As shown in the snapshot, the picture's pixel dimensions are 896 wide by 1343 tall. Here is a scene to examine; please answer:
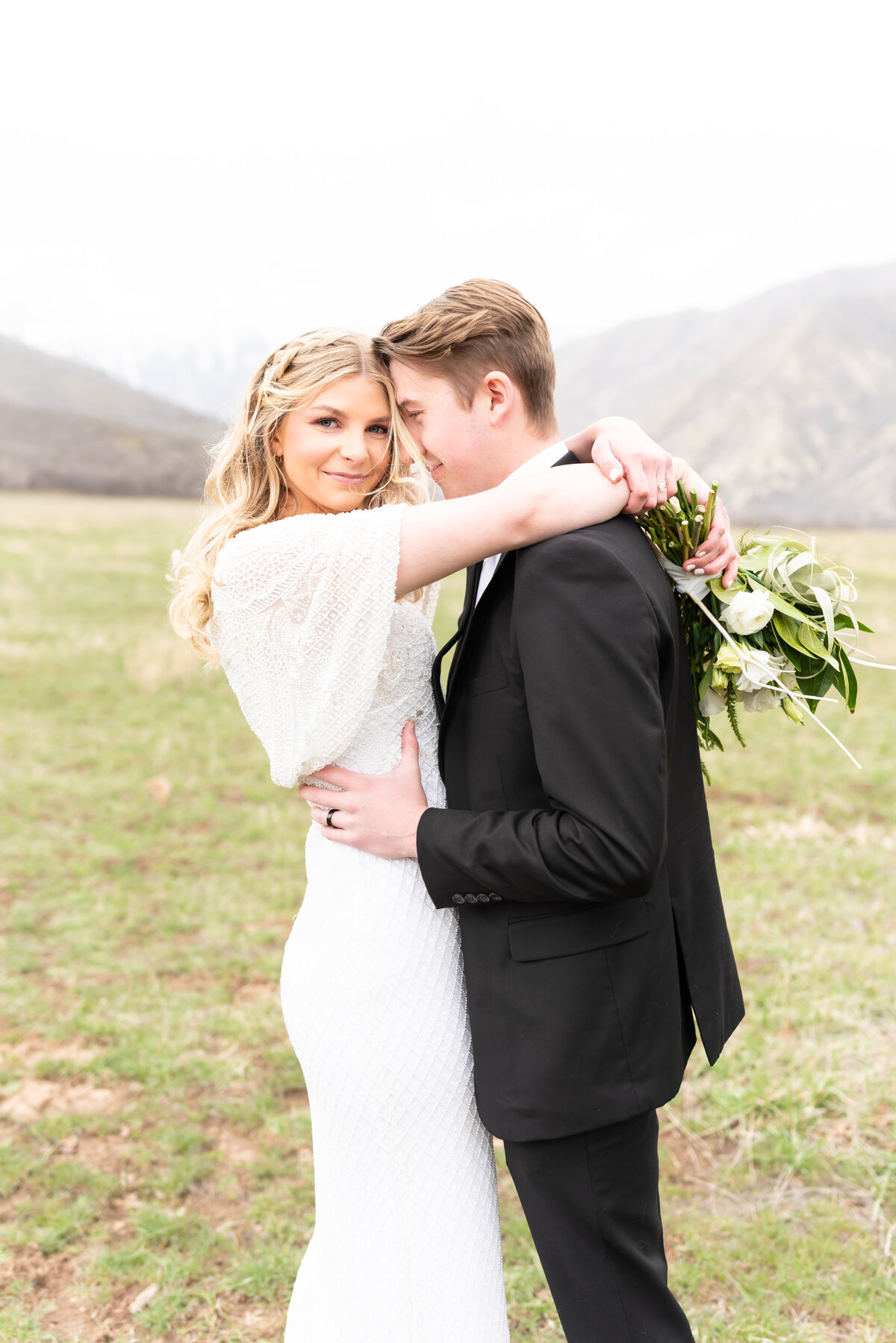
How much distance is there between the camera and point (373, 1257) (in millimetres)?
2287

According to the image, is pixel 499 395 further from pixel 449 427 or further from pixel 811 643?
pixel 811 643

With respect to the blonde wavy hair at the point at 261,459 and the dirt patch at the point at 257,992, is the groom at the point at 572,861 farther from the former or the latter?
the dirt patch at the point at 257,992

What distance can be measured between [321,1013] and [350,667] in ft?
2.66

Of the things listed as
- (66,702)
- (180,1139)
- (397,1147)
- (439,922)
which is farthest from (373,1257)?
(66,702)

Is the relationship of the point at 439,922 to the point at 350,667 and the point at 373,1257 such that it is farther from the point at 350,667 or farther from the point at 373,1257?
the point at 373,1257

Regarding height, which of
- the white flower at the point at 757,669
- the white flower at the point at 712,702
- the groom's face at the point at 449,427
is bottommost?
the white flower at the point at 712,702

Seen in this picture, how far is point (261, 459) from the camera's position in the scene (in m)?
2.63

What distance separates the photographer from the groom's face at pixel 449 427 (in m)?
2.42

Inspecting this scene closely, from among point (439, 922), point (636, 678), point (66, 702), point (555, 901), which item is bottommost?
point (66, 702)

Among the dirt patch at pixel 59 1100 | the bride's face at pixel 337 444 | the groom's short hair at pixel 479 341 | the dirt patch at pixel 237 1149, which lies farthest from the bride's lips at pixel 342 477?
the dirt patch at pixel 59 1100

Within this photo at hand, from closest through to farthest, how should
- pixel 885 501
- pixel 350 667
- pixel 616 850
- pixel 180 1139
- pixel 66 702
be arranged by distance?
pixel 616 850 < pixel 350 667 < pixel 180 1139 < pixel 66 702 < pixel 885 501

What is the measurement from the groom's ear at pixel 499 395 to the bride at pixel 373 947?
0.22 m

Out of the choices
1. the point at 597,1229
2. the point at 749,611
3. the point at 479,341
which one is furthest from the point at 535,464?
the point at 597,1229

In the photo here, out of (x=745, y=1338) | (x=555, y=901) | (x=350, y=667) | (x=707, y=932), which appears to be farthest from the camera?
(x=745, y=1338)
